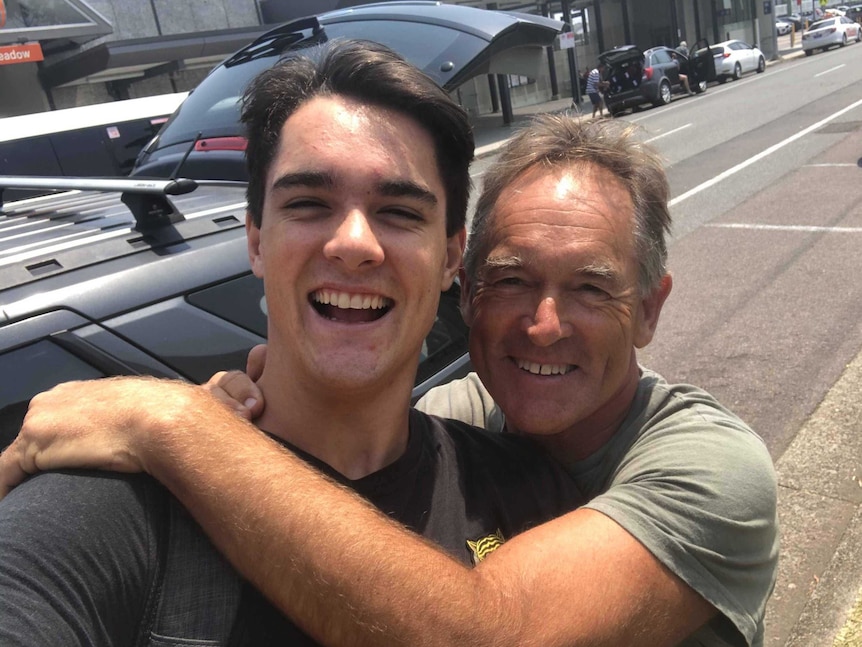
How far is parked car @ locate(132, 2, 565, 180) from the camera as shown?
3357 mm

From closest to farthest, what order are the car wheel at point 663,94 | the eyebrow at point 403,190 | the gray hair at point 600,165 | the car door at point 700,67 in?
the eyebrow at point 403,190, the gray hair at point 600,165, the car wheel at point 663,94, the car door at point 700,67

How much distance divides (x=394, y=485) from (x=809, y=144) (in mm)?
14377

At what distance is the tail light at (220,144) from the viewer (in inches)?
131

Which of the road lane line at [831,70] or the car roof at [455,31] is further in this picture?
the road lane line at [831,70]

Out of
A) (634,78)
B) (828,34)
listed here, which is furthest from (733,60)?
(828,34)

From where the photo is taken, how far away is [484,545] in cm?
156

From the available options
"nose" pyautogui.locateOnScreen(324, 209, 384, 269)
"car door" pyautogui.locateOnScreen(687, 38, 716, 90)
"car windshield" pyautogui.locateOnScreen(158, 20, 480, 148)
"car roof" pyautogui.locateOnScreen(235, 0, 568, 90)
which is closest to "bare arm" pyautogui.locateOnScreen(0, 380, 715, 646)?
"nose" pyautogui.locateOnScreen(324, 209, 384, 269)

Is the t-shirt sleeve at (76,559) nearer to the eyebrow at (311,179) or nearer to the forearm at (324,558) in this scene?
the forearm at (324,558)

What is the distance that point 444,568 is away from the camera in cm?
127

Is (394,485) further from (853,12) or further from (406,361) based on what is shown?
(853,12)

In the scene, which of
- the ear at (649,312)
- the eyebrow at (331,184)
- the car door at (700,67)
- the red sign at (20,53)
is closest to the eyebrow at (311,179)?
the eyebrow at (331,184)

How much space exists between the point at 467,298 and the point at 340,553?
1.08 m

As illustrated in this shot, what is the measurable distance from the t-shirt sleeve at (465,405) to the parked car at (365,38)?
1451 mm

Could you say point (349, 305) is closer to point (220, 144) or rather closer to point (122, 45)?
point (220, 144)
